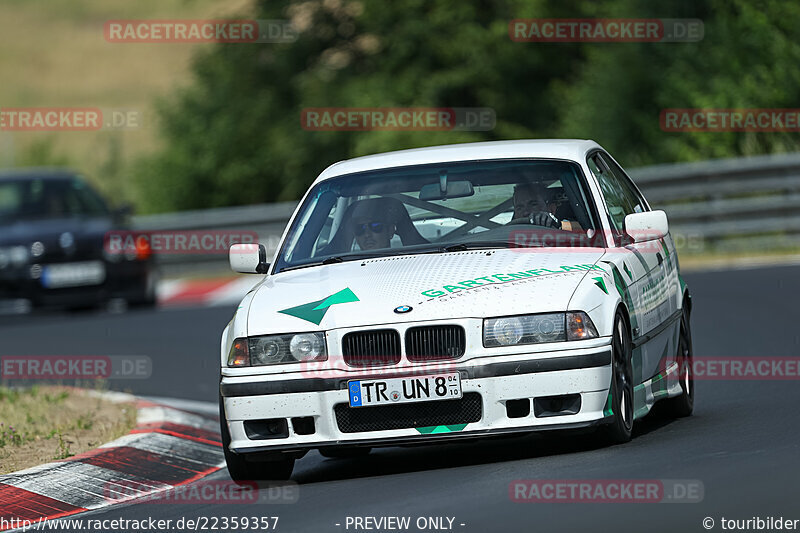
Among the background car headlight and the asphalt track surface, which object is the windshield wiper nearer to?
the asphalt track surface

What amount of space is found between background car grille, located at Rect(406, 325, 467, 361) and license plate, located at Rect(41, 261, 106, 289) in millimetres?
11918

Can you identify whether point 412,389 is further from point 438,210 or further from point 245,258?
point 245,258

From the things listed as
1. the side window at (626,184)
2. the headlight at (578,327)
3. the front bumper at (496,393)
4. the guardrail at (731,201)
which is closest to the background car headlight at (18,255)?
the guardrail at (731,201)

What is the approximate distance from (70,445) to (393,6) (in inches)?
1045

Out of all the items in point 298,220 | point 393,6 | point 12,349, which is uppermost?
point 393,6

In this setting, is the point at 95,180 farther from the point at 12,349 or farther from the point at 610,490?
the point at 610,490

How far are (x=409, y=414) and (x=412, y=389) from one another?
130 millimetres

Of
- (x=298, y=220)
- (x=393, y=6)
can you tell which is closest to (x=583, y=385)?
(x=298, y=220)

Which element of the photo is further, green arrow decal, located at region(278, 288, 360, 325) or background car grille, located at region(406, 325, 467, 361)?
green arrow decal, located at region(278, 288, 360, 325)

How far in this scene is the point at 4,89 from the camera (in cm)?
11225

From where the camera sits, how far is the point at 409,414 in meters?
7.10

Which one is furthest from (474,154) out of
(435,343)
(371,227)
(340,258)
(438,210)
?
(435,343)

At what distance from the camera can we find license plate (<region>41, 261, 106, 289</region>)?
60.2 feet

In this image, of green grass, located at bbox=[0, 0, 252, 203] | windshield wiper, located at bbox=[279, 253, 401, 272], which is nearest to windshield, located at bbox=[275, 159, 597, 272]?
windshield wiper, located at bbox=[279, 253, 401, 272]
